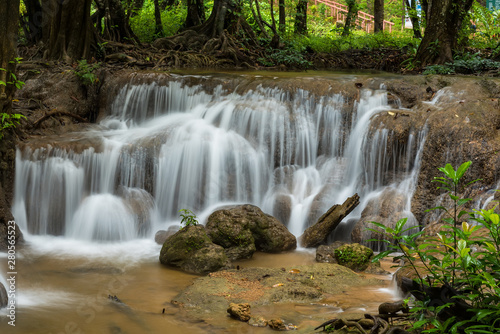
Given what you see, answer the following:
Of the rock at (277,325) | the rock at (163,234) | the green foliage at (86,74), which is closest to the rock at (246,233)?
the rock at (163,234)

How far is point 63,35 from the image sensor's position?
12.8 metres

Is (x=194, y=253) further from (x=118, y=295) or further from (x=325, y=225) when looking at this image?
(x=325, y=225)

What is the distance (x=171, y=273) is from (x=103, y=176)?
9.27 feet

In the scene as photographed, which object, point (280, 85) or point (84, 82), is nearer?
point (280, 85)

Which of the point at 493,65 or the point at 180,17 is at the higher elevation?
the point at 180,17

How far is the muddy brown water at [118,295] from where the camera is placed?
480cm

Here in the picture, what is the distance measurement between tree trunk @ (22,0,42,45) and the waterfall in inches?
231

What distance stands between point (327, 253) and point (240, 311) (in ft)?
8.00

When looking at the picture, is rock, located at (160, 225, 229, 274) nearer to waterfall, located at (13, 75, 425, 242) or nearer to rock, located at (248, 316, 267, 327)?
waterfall, located at (13, 75, 425, 242)

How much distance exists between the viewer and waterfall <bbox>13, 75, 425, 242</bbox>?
27.4ft

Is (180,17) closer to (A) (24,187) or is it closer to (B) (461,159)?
(A) (24,187)

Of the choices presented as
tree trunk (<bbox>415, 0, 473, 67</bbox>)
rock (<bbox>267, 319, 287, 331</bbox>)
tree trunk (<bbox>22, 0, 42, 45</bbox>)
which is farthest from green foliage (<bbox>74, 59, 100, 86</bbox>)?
rock (<bbox>267, 319, 287, 331</bbox>)

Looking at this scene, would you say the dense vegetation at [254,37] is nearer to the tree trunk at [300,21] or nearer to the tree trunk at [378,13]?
the tree trunk at [300,21]

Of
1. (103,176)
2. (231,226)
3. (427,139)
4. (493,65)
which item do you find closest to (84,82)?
(103,176)
